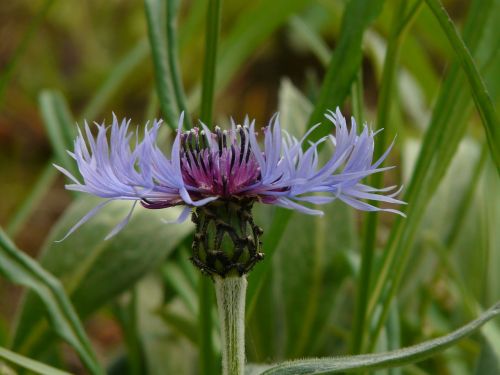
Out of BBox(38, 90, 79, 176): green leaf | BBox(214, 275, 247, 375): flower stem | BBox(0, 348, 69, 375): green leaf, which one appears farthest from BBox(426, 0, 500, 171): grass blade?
BBox(38, 90, 79, 176): green leaf

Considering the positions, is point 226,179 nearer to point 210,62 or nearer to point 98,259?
point 210,62

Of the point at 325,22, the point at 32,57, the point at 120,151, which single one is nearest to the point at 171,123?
the point at 120,151

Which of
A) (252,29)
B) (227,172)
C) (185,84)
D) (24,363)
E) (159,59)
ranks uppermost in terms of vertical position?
(185,84)

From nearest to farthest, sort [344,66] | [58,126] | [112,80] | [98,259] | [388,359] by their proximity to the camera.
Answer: [388,359] → [344,66] → [98,259] → [58,126] → [112,80]

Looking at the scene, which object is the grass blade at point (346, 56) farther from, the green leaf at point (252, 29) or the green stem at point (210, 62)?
the green leaf at point (252, 29)

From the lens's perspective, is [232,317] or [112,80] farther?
[112,80]

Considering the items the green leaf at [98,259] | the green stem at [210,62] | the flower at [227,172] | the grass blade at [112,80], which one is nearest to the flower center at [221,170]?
the flower at [227,172]

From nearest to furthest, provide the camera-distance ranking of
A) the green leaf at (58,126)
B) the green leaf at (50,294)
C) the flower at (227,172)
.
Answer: the flower at (227,172), the green leaf at (50,294), the green leaf at (58,126)

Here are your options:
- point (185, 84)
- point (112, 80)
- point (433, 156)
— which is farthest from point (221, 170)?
point (185, 84)
